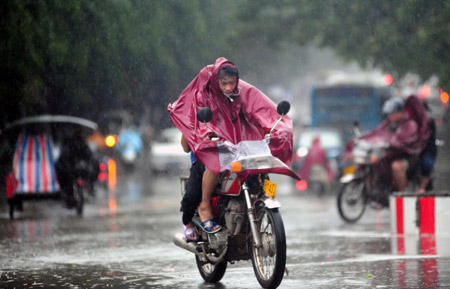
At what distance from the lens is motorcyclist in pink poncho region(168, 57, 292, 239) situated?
8047 mm

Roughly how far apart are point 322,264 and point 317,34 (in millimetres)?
22154

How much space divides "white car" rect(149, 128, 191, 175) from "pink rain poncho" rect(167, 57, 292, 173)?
27.9 metres

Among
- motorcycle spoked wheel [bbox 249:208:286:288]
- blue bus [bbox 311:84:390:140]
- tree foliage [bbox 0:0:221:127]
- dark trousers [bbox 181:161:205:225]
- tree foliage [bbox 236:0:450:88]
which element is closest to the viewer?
motorcycle spoked wheel [bbox 249:208:286:288]

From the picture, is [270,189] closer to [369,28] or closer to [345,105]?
[369,28]

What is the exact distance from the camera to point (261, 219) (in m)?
7.75

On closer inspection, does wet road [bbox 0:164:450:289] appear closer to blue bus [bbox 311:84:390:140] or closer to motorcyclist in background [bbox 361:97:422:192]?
motorcyclist in background [bbox 361:97:422:192]

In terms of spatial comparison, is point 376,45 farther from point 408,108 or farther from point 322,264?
point 322,264

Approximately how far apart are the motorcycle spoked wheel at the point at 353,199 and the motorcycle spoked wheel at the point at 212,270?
20.5 ft

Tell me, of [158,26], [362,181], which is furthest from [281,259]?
[158,26]

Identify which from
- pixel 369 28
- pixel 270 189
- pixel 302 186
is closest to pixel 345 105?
pixel 369 28

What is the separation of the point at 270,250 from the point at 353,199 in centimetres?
728

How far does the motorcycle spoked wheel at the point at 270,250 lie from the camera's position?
7.33 m

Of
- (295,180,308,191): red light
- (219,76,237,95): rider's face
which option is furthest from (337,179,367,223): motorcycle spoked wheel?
(295,180,308,191): red light

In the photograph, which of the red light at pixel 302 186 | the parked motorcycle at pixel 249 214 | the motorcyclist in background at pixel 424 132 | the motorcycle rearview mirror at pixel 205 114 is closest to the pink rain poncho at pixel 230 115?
the parked motorcycle at pixel 249 214
